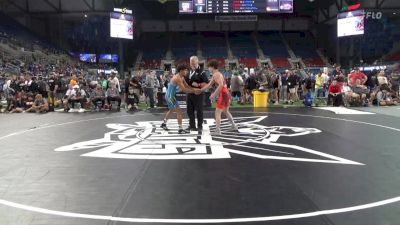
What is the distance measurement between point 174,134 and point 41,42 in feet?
95.7

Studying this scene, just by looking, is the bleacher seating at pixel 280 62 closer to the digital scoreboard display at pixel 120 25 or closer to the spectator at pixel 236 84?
the digital scoreboard display at pixel 120 25

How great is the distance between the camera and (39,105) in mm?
14930

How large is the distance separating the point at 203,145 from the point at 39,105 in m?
9.60

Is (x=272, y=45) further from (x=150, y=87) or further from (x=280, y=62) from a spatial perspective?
(x=150, y=87)

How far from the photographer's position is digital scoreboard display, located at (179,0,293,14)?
95.8ft

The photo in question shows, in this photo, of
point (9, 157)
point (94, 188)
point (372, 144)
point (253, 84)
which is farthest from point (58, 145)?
point (253, 84)

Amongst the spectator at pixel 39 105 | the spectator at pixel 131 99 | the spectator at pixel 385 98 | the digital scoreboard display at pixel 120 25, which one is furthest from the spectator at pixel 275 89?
the digital scoreboard display at pixel 120 25

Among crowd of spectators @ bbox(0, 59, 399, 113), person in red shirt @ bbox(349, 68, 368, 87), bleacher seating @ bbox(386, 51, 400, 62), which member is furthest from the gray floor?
bleacher seating @ bbox(386, 51, 400, 62)

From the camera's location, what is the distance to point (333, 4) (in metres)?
36.4

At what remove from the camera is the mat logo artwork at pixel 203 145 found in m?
6.36

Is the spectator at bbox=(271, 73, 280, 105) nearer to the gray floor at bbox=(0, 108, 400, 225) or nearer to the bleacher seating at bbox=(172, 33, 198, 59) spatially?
the gray floor at bbox=(0, 108, 400, 225)

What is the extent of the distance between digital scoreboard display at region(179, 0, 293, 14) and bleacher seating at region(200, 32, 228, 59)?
1158cm

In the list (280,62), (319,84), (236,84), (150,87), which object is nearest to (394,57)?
(280,62)

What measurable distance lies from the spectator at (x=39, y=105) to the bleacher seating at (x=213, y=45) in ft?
89.0
